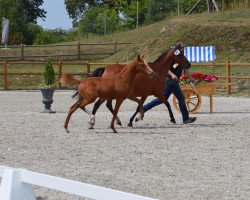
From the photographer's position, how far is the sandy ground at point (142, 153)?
9039mm

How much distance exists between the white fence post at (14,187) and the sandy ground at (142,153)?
9.70ft

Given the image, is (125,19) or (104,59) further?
(125,19)

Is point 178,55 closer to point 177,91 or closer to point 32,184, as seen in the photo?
point 177,91

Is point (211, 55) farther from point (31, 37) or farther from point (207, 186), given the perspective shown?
point (31, 37)

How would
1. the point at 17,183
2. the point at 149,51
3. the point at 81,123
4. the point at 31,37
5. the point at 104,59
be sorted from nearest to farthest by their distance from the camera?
the point at 17,183 < the point at 81,123 < the point at 149,51 < the point at 104,59 < the point at 31,37

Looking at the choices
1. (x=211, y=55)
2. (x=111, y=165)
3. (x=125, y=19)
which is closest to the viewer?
(x=111, y=165)

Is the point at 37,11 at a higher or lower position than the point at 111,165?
higher

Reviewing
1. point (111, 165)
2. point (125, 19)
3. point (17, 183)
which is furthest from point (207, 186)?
point (125, 19)

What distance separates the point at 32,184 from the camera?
16.8ft

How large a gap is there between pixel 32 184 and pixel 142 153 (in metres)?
6.96

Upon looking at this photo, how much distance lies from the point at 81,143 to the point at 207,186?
4723mm

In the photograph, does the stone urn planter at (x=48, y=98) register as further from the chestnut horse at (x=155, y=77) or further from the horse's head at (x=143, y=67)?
the horse's head at (x=143, y=67)

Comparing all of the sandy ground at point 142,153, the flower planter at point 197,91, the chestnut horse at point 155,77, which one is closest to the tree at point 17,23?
the flower planter at point 197,91

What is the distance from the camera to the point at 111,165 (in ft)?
35.3
